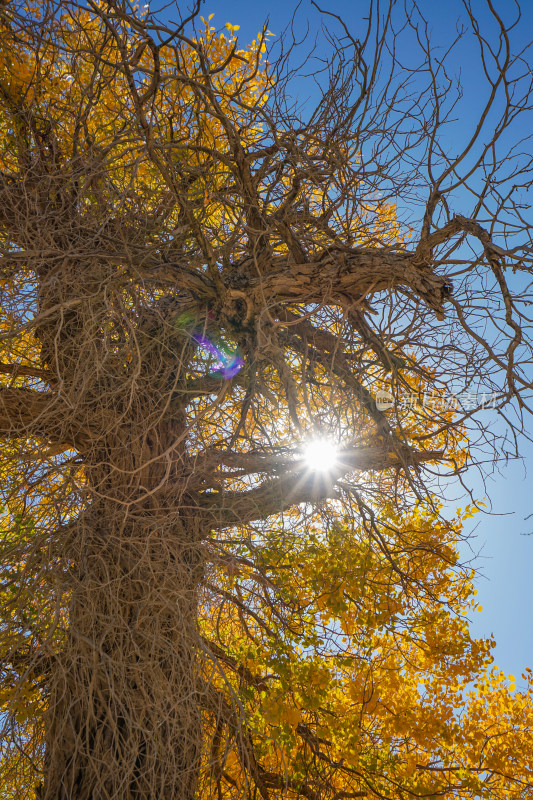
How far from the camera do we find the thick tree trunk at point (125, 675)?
11.1ft

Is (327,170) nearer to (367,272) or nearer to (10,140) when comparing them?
(367,272)

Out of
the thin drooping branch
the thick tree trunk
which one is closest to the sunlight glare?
the thin drooping branch

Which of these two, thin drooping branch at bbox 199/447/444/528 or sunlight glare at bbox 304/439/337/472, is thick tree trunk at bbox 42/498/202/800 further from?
sunlight glare at bbox 304/439/337/472

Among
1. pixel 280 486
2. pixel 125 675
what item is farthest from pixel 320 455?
pixel 125 675

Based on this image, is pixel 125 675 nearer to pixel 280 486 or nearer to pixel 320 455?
pixel 280 486

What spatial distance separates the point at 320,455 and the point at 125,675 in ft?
7.14

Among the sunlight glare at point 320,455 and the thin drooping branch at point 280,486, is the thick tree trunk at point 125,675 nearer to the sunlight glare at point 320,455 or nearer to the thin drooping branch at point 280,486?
the thin drooping branch at point 280,486

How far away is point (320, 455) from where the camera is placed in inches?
181

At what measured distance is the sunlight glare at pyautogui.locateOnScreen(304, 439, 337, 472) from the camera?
4.48 m

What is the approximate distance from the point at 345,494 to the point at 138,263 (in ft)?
8.82

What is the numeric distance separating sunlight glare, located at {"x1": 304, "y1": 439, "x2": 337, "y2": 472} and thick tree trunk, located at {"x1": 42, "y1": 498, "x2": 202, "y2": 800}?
121 centimetres

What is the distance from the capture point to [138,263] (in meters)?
3.79

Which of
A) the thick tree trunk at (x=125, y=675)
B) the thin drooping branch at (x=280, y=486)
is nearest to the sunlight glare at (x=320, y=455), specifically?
the thin drooping branch at (x=280, y=486)

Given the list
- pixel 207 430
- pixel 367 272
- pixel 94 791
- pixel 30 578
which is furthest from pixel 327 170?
pixel 94 791
